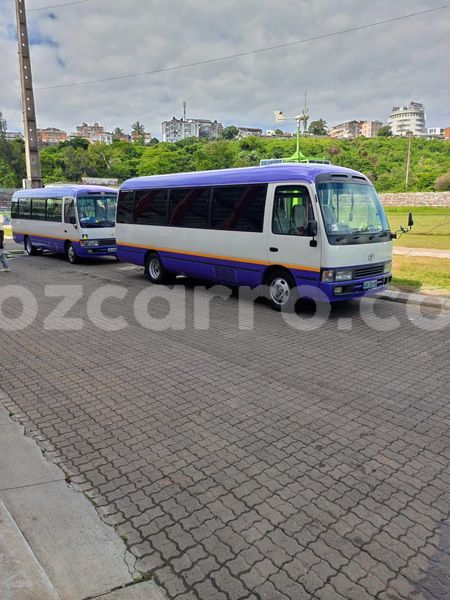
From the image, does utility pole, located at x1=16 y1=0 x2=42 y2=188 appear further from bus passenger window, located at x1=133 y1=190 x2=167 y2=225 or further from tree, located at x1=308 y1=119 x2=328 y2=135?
tree, located at x1=308 y1=119 x2=328 y2=135

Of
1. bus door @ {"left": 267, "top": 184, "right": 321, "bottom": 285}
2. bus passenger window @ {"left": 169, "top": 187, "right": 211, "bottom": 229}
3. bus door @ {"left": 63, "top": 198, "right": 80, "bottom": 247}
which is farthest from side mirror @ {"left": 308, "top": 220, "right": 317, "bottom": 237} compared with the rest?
bus door @ {"left": 63, "top": 198, "right": 80, "bottom": 247}

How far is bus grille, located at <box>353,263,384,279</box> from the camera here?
842 centimetres

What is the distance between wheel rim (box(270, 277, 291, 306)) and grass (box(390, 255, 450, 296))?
348 centimetres

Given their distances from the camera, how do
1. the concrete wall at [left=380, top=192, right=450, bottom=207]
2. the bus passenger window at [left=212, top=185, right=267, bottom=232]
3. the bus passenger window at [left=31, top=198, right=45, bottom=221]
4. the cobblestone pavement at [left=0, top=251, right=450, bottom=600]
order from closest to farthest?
the cobblestone pavement at [left=0, top=251, right=450, bottom=600] < the bus passenger window at [left=212, top=185, right=267, bottom=232] < the bus passenger window at [left=31, top=198, right=45, bottom=221] < the concrete wall at [left=380, top=192, right=450, bottom=207]

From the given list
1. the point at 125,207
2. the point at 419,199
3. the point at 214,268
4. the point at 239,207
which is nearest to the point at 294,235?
the point at 239,207

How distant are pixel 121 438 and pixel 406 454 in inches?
96.0

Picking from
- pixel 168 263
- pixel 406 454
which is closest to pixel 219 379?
pixel 406 454

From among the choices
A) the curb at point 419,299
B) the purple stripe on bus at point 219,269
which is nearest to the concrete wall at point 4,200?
the purple stripe on bus at point 219,269

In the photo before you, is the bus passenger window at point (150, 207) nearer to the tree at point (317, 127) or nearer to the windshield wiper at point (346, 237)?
the windshield wiper at point (346, 237)

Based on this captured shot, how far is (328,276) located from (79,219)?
1003 centimetres

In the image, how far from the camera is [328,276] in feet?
26.7

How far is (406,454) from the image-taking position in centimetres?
395

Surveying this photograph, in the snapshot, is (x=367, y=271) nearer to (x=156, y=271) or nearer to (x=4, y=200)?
(x=156, y=271)

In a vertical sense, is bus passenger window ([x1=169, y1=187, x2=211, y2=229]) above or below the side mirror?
above
